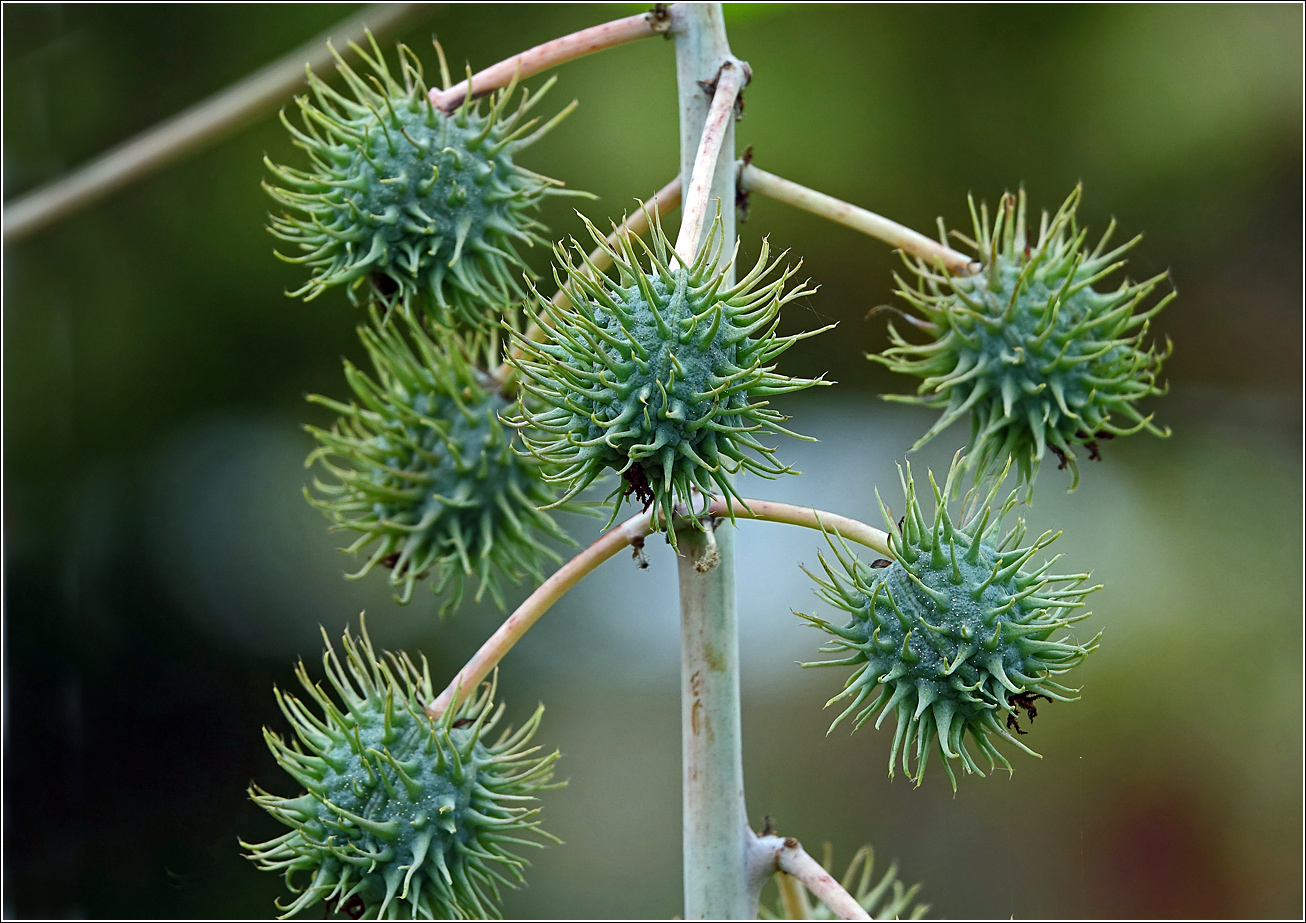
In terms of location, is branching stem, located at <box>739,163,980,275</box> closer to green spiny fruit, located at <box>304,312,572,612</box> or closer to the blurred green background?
green spiny fruit, located at <box>304,312,572,612</box>

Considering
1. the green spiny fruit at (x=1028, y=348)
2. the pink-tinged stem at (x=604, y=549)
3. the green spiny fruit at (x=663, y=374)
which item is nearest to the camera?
the green spiny fruit at (x=663, y=374)

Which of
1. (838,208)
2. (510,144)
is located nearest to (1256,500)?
(838,208)

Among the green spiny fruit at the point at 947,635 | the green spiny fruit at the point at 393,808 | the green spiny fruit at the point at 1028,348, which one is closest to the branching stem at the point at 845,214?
the green spiny fruit at the point at 1028,348

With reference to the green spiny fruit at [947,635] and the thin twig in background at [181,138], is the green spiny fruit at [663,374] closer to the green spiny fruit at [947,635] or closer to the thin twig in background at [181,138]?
the green spiny fruit at [947,635]

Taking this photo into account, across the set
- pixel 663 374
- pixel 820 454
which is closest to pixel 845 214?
pixel 663 374

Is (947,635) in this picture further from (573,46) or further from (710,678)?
(573,46)

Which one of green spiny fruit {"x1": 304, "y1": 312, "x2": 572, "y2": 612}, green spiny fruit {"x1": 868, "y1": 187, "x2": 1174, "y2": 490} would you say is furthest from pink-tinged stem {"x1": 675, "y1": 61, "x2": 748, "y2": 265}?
green spiny fruit {"x1": 304, "y1": 312, "x2": 572, "y2": 612}

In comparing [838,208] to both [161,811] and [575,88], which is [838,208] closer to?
[575,88]
